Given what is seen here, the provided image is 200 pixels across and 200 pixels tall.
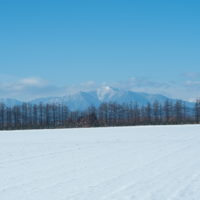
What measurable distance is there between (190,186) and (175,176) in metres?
1.46

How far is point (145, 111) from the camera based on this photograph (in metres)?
102

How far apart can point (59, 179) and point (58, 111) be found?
96939 mm

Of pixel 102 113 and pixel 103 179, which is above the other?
pixel 102 113

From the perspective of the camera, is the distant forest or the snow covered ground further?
the distant forest

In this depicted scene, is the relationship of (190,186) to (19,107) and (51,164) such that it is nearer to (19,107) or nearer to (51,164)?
(51,164)

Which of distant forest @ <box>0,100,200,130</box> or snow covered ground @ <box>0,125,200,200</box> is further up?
distant forest @ <box>0,100,200,130</box>

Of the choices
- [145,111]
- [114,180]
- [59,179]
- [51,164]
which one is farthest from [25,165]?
[145,111]

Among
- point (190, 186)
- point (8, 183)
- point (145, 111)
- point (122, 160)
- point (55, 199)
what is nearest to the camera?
point (55, 199)

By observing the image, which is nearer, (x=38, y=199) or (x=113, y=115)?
(x=38, y=199)

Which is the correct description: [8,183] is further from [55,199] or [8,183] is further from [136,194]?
[136,194]

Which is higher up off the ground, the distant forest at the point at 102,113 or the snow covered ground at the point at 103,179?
the distant forest at the point at 102,113

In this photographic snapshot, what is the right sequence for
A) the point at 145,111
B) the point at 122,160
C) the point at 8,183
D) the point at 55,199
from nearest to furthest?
1. the point at 55,199
2. the point at 8,183
3. the point at 122,160
4. the point at 145,111

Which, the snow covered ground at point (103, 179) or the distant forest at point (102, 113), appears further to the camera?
the distant forest at point (102, 113)

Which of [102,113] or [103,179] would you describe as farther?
[102,113]
